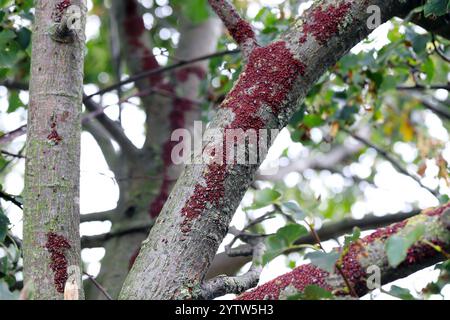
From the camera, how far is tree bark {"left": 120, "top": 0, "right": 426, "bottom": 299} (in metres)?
1.23

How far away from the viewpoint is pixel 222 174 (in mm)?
1293

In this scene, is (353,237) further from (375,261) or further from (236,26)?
(236,26)

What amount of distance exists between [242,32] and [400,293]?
28.8 inches

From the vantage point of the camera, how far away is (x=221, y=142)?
1317 mm

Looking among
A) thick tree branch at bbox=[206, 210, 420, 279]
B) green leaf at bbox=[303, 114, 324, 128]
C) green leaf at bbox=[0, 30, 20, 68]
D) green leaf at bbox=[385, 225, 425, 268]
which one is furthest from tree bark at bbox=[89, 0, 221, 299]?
green leaf at bbox=[385, 225, 425, 268]

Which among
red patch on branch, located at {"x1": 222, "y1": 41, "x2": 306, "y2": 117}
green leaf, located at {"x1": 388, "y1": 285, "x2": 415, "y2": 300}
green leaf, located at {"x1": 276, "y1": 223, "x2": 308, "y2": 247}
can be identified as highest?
red patch on branch, located at {"x1": 222, "y1": 41, "x2": 306, "y2": 117}

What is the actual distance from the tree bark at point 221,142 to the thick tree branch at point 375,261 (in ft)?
0.53

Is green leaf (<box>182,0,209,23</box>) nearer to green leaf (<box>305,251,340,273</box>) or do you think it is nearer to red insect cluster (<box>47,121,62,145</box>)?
red insect cluster (<box>47,121,62,145</box>)

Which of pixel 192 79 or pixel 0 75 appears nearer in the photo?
pixel 0 75

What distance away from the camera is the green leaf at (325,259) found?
102 cm

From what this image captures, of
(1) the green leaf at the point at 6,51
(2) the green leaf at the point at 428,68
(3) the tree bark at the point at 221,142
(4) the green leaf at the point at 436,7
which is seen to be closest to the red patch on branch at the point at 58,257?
(3) the tree bark at the point at 221,142
